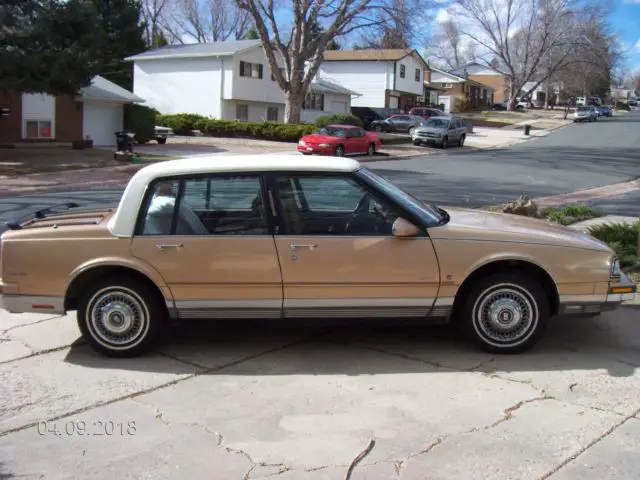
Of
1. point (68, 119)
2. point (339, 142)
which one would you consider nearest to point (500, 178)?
point (339, 142)

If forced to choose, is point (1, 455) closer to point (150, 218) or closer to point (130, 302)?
point (130, 302)

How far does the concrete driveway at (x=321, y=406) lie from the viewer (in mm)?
3480

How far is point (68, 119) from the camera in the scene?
30.6 metres

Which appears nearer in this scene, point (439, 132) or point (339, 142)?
point (339, 142)

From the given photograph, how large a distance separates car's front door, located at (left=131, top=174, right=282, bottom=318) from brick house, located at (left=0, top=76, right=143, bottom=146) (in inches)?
978

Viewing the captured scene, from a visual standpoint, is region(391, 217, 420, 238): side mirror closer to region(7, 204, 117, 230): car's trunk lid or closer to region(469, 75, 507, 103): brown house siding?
region(7, 204, 117, 230): car's trunk lid

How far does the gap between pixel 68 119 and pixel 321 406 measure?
29.6 metres

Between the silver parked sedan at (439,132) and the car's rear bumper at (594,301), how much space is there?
33.1 metres

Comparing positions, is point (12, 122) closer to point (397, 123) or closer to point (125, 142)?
point (125, 142)

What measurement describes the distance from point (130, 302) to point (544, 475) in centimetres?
309

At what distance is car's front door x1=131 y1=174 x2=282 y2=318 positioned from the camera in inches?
192

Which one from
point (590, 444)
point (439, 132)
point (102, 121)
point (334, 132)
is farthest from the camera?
point (439, 132)

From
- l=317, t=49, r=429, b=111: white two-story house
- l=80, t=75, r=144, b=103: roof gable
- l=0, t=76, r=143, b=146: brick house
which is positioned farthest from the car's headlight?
l=317, t=49, r=429, b=111: white two-story house

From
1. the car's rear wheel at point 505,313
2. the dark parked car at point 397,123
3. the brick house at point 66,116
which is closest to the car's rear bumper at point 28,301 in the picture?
the car's rear wheel at point 505,313
